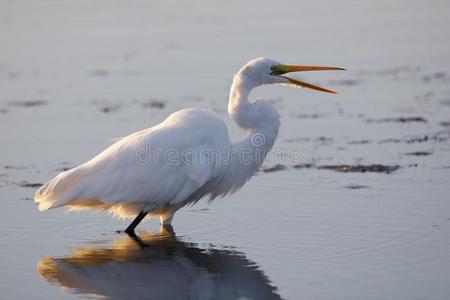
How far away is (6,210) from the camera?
8.85 metres

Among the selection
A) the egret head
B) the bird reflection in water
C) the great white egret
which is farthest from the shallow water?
the egret head

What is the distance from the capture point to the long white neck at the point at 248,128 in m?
8.20

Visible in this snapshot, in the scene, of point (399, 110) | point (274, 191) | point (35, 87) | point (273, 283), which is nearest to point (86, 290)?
point (273, 283)

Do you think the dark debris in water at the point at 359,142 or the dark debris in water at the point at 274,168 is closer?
the dark debris in water at the point at 274,168

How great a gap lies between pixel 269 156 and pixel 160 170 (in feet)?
9.71

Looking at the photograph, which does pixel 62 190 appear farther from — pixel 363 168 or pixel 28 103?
pixel 28 103

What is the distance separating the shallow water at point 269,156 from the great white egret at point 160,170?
34cm

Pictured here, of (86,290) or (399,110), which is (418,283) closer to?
(86,290)

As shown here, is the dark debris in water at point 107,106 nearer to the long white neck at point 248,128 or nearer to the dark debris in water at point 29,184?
the dark debris in water at point 29,184

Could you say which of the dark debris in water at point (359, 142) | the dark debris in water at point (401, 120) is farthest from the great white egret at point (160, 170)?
the dark debris in water at point (401, 120)

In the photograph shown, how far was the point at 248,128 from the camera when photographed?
831cm

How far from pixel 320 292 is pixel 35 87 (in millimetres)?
9932

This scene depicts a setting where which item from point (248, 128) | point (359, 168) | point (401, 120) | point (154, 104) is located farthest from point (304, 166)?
point (154, 104)

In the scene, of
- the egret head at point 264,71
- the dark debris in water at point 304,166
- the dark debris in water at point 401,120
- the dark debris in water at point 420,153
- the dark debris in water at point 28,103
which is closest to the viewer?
the egret head at point 264,71
